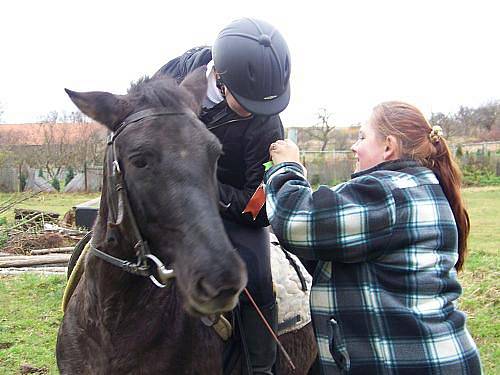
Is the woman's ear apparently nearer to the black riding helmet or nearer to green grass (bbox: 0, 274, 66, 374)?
the black riding helmet

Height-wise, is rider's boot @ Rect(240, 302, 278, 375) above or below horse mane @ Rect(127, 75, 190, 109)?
below

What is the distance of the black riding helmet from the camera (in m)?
3.00

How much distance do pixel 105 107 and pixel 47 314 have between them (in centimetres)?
614

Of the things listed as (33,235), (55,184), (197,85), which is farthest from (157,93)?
(55,184)

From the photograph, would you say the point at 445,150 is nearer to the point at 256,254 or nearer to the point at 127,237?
the point at 256,254

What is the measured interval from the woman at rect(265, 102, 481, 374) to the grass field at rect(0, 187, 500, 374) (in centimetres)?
391

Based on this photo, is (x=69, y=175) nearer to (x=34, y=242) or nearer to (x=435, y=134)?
(x=34, y=242)

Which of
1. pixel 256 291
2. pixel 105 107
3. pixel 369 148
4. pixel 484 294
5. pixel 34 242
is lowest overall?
pixel 34 242

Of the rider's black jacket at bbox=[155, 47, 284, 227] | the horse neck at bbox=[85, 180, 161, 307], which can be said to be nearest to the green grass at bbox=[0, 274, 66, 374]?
the horse neck at bbox=[85, 180, 161, 307]

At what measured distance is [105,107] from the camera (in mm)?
2518

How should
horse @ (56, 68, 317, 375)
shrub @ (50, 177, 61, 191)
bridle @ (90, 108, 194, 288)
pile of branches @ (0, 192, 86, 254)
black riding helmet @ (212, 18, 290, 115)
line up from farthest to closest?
shrub @ (50, 177, 61, 191) < pile of branches @ (0, 192, 86, 254) < black riding helmet @ (212, 18, 290, 115) < bridle @ (90, 108, 194, 288) < horse @ (56, 68, 317, 375)

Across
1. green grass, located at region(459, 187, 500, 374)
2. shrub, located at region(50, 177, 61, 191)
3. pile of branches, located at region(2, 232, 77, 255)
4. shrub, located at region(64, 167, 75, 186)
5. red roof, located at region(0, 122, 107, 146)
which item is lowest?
shrub, located at region(50, 177, 61, 191)

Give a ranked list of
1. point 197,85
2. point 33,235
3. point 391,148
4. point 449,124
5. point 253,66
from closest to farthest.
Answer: point 391,148
point 197,85
point 253,66
point 33,235
point 449,124

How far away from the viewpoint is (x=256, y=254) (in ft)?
10.6
